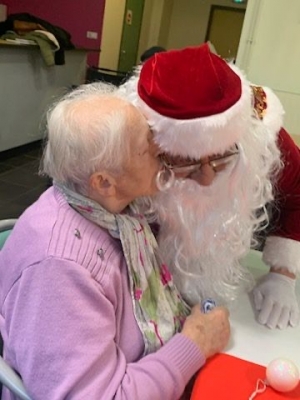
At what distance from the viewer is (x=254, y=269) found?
132 centimetres

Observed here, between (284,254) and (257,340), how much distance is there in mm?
283

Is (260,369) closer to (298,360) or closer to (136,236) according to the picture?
(298,360)

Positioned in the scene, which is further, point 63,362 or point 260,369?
point 260,369

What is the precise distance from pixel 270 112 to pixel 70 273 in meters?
0.64

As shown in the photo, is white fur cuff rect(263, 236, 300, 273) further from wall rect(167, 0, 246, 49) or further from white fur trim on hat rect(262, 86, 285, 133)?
wall rect(167, 0, 246, 49)

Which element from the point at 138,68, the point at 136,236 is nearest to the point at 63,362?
the point at 136,236

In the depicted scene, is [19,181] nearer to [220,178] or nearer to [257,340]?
[220,178]

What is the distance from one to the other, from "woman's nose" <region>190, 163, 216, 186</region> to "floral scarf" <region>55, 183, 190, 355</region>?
14 cm

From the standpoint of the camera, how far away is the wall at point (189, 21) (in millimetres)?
9469

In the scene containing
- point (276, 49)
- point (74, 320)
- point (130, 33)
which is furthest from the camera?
point (130, 33)

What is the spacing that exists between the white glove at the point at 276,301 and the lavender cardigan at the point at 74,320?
262 mm

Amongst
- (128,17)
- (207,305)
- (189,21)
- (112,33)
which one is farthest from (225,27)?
(207,305)

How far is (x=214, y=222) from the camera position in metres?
1.12

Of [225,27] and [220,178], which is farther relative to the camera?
[225,27]
